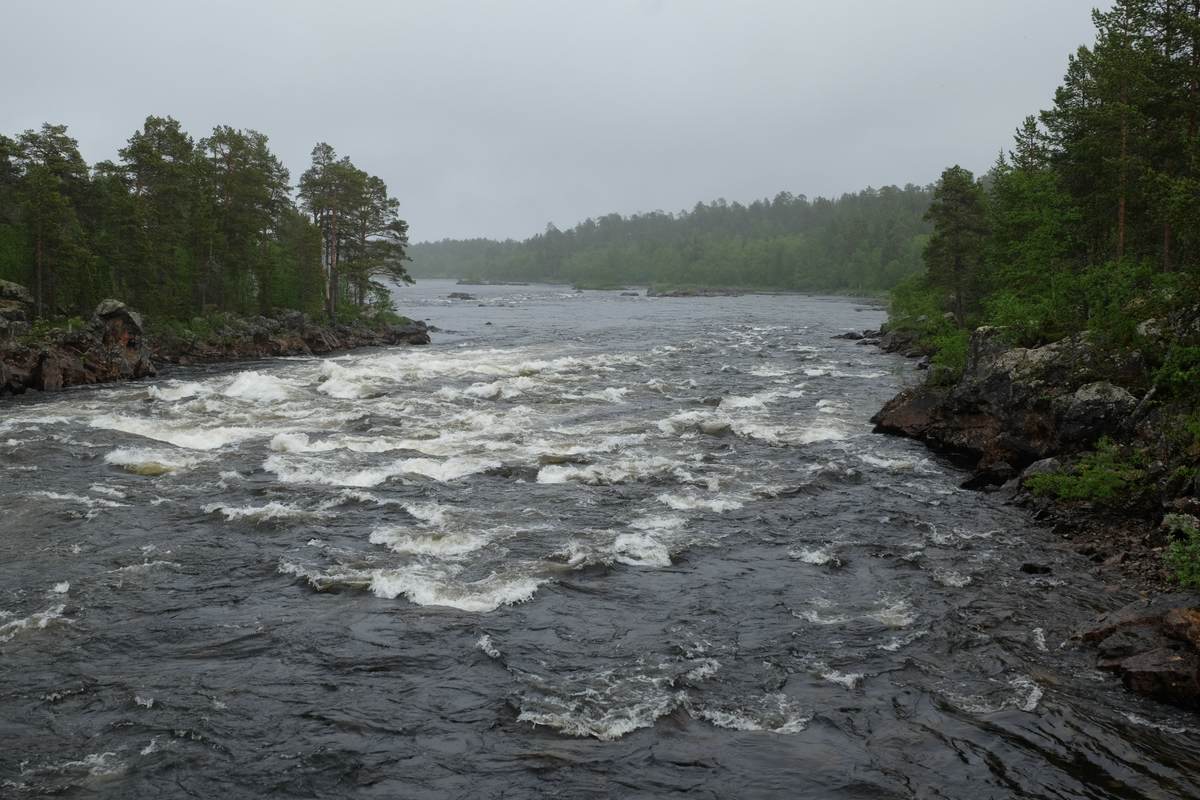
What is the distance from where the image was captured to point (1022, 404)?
2219 centimetres

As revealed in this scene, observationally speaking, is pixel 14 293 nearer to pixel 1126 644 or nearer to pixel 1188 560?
pixel 1126 644

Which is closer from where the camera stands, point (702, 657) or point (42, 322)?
point (702, 657)

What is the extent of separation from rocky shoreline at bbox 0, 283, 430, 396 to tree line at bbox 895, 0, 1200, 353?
35.8 meters

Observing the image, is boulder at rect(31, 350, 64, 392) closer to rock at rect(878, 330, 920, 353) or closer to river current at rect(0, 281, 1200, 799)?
river current at rect(0, 281, 1200, 799)

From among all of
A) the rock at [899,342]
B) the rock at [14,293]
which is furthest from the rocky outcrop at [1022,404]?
the rock at [14,293]

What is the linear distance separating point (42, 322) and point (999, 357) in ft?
135

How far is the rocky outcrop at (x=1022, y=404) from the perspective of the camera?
2014 centimetres

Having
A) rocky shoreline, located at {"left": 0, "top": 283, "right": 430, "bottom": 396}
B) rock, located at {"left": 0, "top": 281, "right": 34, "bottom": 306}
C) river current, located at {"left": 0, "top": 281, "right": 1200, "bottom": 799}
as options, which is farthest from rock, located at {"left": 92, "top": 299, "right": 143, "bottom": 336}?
river current, located at {"left": 0, "top": 281, "right": 1200, "bottom": 799}

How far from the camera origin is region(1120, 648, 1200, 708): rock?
10.1 meters

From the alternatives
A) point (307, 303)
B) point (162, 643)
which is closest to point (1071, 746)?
point (162, 643)

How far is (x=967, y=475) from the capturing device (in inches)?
860

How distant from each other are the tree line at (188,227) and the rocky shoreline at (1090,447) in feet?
138

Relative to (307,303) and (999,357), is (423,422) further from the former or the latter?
(307,303)

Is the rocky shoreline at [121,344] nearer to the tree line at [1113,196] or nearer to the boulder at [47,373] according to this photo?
the boulder at [47,373]
